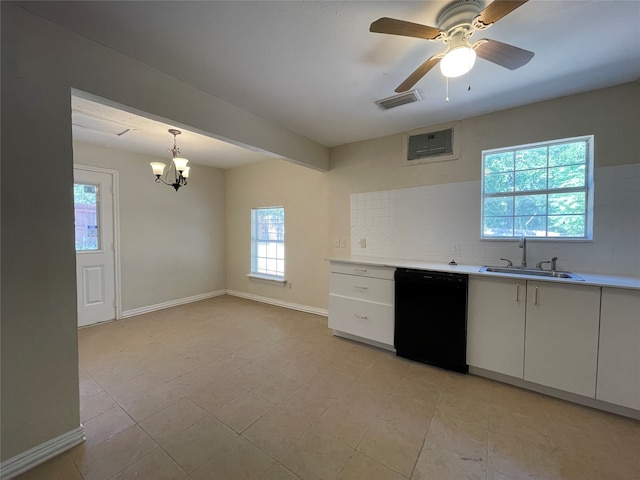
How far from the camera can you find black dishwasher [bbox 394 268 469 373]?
7.52ft

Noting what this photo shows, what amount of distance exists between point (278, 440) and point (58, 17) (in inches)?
108

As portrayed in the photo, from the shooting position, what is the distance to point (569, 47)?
1686mm

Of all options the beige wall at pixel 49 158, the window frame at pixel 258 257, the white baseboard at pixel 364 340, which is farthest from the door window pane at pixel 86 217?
the white baseboard at pixel 364 340

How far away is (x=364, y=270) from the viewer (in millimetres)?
2852

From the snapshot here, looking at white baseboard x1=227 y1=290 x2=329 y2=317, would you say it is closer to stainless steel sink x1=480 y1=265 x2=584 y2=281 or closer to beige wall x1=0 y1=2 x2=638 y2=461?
stainless steel sink x1=480 y1=265 x2=584 y2=281

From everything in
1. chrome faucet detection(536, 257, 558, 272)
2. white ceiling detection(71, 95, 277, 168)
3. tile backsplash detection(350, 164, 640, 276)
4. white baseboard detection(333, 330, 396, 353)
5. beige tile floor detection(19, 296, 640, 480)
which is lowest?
beige tile floor detection(19, 296, 640, 480)

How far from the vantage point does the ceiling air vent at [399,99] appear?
88.0 inches

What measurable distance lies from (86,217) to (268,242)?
253 cm

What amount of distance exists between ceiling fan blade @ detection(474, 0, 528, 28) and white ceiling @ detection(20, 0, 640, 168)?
0.89ft

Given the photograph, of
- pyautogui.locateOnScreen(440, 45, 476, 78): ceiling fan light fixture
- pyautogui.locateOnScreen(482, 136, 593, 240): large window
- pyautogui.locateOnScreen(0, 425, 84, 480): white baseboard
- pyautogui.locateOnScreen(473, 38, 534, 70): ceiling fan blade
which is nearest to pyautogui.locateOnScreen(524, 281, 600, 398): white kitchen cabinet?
pyautogui.locateOnScreen(482, 136, 593, 240): large window

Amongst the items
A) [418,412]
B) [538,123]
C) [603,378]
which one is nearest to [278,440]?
[418,412]

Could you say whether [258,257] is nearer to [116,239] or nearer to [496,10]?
[116,239]

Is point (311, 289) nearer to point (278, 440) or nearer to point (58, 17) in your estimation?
point (278, 440)

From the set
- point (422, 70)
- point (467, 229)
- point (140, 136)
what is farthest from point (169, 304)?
point (422, 70)
